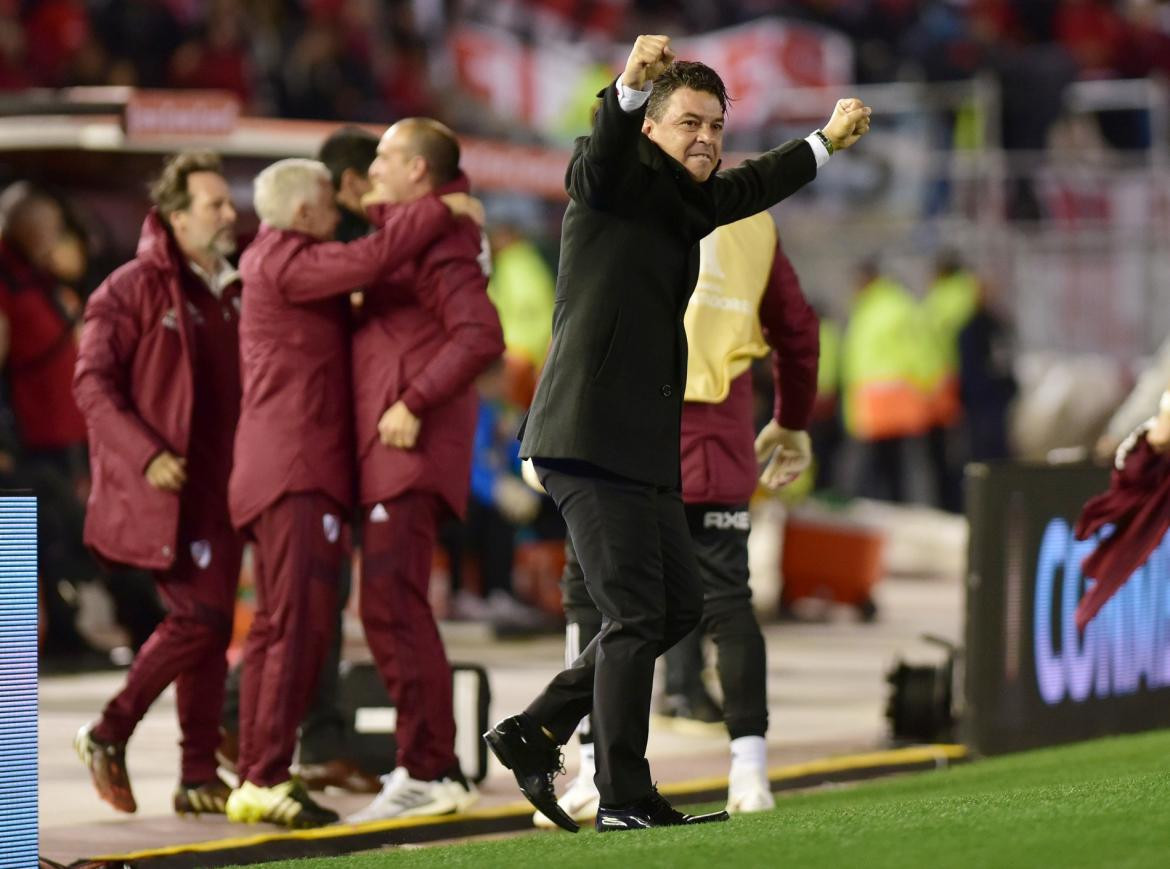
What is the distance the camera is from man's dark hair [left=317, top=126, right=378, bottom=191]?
8086 millimetres

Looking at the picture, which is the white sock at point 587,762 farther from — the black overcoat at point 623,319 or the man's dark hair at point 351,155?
the man's dark hair at point 351,155

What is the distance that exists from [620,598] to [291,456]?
1.58 metres

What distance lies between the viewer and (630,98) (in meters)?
5.73

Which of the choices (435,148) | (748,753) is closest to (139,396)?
(435,148)

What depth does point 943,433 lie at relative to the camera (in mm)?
20344

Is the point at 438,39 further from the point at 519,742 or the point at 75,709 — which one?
the point at 519,742

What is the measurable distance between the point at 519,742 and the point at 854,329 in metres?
14.1

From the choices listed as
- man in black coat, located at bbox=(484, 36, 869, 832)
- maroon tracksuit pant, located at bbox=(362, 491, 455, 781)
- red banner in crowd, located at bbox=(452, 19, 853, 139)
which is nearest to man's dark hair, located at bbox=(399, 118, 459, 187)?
maroon tracksuit pant, located at bbox=(362, 491, 455, 781)

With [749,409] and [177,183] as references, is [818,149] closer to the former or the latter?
[749,409]

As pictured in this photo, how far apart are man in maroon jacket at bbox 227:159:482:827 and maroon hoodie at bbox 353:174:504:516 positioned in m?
0.08

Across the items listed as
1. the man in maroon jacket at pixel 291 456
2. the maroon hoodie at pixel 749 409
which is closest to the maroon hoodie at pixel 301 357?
the man in maroon jacket at pixel 291 456

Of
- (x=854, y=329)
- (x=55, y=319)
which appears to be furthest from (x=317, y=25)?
(x=55, y=319)

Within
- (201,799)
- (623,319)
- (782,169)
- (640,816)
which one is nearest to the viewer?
(623,319)

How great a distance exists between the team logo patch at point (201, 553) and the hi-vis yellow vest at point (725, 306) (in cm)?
166
